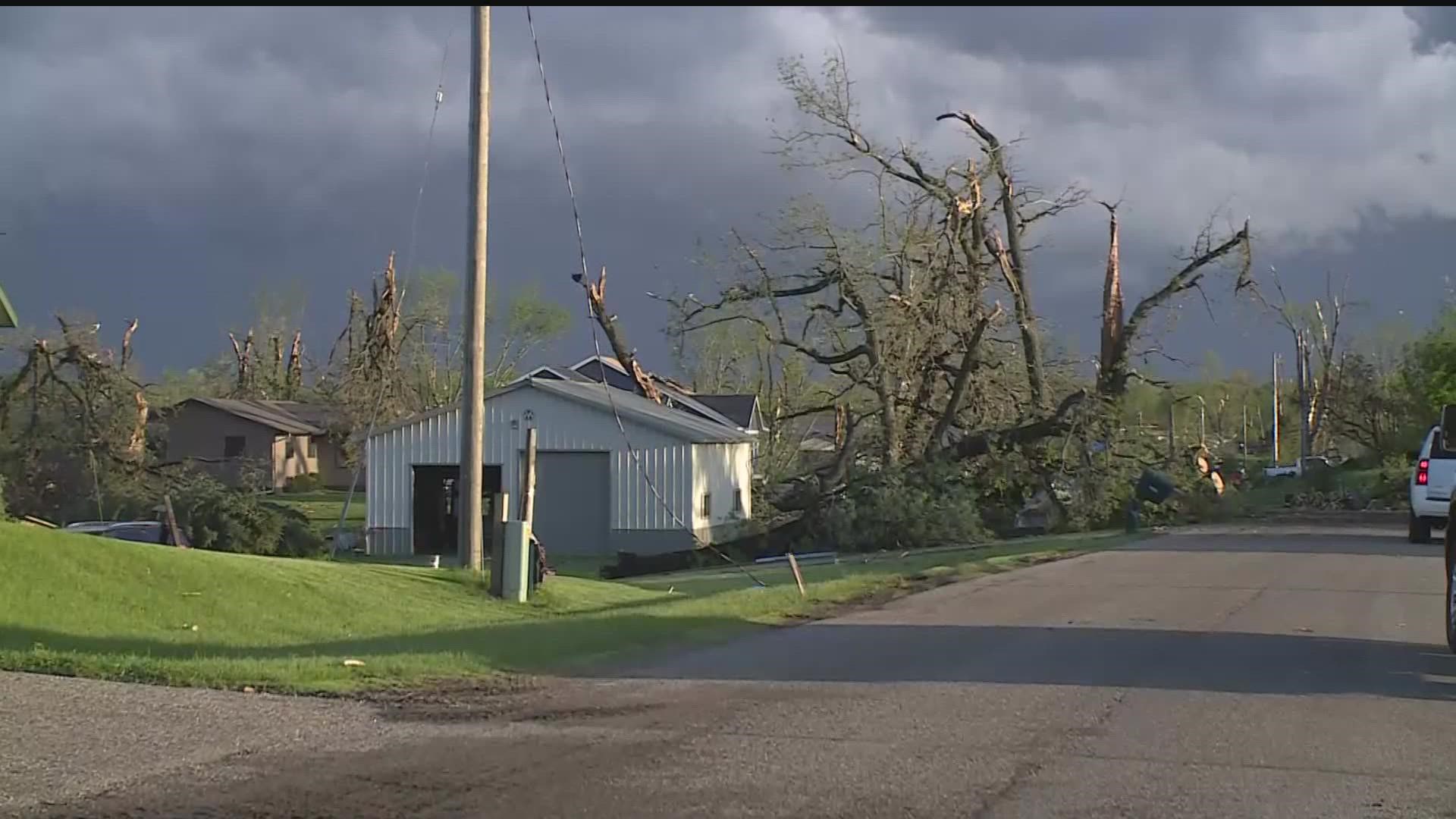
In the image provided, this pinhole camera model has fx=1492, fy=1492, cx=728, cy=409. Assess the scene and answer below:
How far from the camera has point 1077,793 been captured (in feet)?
25.3

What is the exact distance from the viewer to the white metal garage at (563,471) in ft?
125

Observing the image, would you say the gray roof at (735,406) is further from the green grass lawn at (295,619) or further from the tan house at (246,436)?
the green grass lawn at (295,619)

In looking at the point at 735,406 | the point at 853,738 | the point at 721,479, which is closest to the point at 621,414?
the point at 721,479

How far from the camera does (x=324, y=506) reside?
54.6m

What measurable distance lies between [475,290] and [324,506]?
1472 inches

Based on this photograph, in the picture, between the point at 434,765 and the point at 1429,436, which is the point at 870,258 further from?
the point at 434,765

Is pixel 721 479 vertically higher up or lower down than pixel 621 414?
lower down

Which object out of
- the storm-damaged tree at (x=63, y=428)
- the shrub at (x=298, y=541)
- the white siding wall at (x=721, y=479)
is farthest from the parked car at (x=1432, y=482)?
the storm-damaged tree at (x=63, y=428)

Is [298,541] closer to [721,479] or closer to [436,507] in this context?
[436,507]

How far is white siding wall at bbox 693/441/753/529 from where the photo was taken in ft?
127

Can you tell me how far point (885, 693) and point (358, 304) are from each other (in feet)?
184

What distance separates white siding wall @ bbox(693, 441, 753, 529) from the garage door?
2331 millimetres

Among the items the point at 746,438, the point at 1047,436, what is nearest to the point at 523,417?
the point at 746,438

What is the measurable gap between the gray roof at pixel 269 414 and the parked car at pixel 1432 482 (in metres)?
51.7
